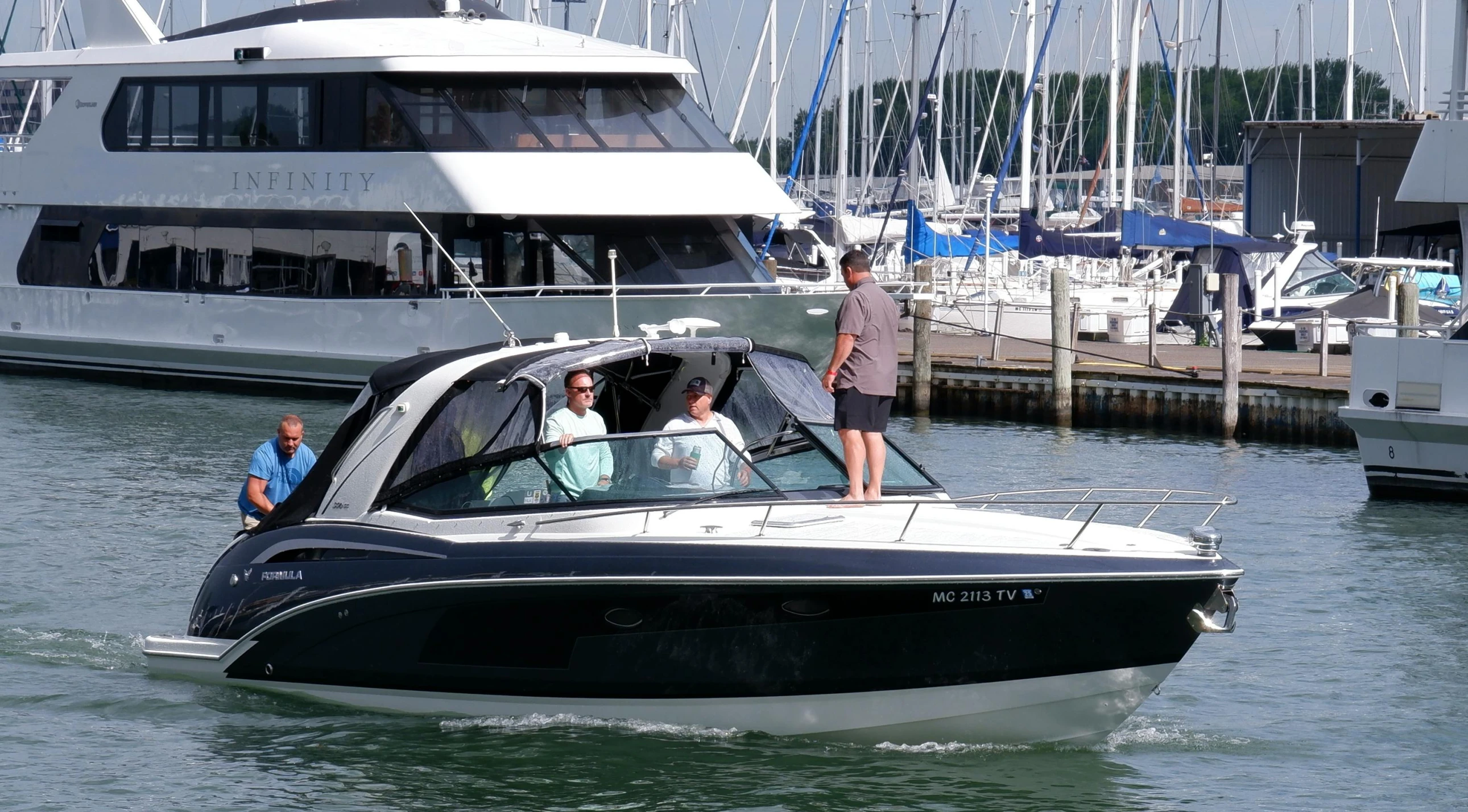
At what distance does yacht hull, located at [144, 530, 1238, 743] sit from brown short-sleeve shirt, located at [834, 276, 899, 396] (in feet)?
4.82

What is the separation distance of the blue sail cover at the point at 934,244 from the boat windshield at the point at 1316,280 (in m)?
5.81

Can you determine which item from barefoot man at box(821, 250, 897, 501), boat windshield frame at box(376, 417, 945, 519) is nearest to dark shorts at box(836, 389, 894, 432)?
barefoot man at box(821, 250, 897, 501)

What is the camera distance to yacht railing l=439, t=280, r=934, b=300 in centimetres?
2009

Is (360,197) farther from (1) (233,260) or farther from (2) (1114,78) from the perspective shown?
(2) (1114,78)

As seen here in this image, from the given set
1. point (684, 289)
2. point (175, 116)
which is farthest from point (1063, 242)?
point (175, 116)

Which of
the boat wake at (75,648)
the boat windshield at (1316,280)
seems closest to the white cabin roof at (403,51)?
the boat wake at (75,648)

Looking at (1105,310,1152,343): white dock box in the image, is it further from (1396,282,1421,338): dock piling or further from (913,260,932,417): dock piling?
(1396,282,1421,338): dock piling

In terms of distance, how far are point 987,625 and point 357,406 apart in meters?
3.67

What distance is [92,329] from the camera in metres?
25.9

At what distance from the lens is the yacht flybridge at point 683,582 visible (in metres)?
8.24

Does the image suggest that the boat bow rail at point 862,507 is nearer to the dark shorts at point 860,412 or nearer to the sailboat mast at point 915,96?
the dark shorts at point 860,412

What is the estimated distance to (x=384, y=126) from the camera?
2230cm

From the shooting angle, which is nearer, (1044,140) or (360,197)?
(360,197)

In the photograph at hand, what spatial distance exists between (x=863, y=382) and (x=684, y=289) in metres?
11.5
